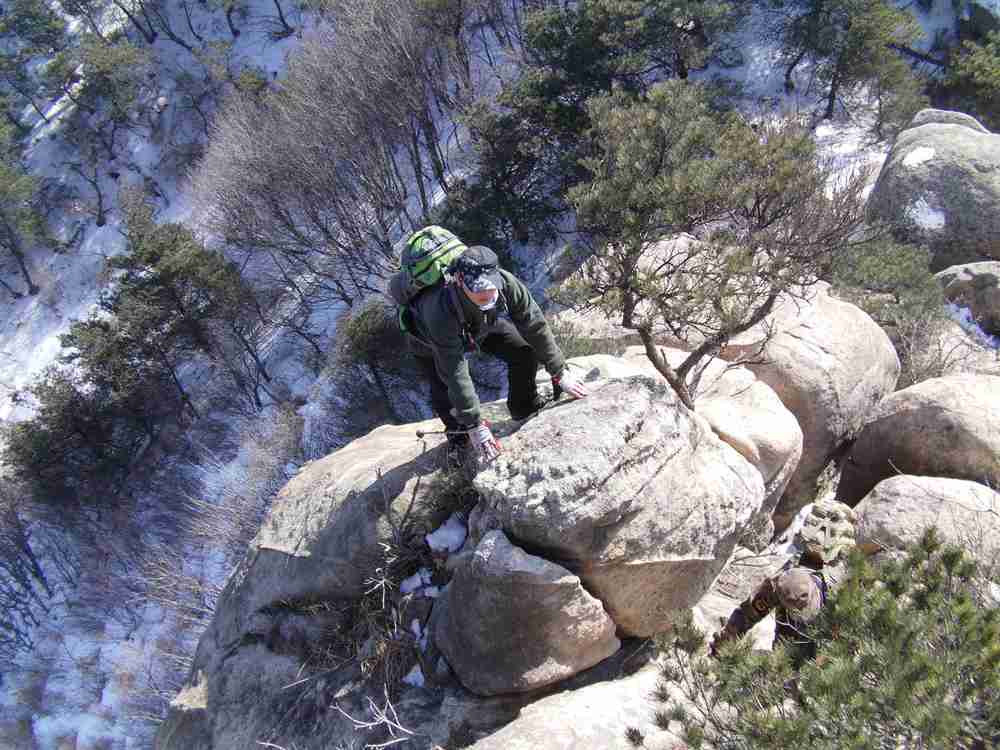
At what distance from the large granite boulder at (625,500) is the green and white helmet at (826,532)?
1274 millimetres

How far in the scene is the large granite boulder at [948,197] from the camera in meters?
Result: 12.8

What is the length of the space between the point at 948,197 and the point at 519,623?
44.8ft

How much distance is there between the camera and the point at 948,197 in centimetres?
1296

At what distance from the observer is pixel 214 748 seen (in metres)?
5.00

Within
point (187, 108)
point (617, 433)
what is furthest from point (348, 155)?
point (617, 433)

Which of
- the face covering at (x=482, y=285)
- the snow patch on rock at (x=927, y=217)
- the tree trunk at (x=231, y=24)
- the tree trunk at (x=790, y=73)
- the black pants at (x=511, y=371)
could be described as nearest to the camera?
the face covering at (x=482, y=285)

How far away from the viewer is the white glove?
457 centimetres

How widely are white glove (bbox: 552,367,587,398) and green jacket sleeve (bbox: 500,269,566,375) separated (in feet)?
0.15

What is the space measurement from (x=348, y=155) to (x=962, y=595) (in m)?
19.9

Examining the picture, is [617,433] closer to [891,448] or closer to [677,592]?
[677,592]

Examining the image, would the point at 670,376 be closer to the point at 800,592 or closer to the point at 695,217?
the point at 695,217

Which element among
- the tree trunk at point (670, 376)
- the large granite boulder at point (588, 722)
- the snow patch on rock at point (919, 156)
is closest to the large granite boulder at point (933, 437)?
the tree trunk at point (670, 376)

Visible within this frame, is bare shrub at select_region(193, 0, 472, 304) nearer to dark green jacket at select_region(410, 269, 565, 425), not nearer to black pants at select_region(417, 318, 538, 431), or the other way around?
black pants at select_region(417, 318, 538, 431)

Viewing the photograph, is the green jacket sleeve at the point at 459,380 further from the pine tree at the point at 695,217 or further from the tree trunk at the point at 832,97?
the tree trunk at the point at 832,97
